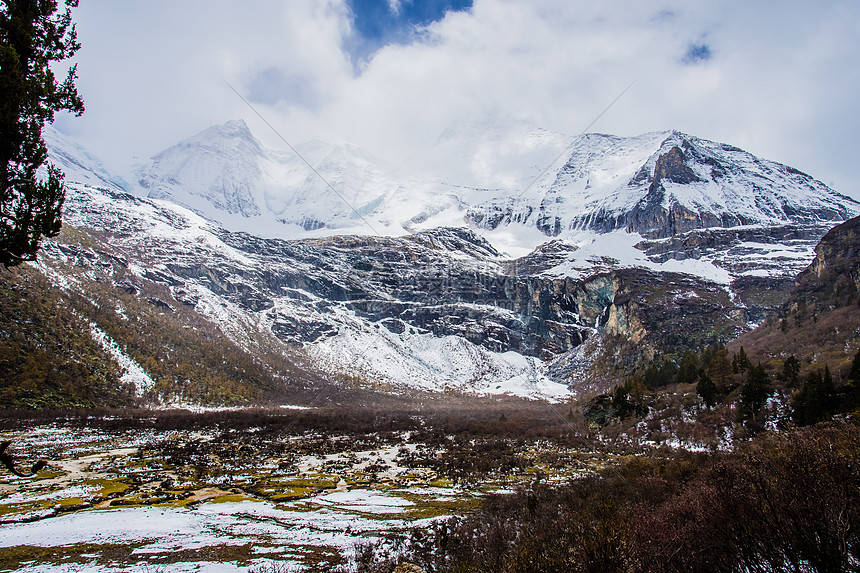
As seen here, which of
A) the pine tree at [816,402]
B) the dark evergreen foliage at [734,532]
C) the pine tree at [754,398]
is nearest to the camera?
the dark evergreen foliage at [734,532]

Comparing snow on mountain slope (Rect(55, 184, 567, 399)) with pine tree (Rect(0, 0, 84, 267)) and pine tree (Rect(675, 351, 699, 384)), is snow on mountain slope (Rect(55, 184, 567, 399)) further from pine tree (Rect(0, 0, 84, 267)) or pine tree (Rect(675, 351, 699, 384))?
pine tree (Rect(0, 0, 84, 267))

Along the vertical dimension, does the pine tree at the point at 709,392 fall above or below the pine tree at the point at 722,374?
below

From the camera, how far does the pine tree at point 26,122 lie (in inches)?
304

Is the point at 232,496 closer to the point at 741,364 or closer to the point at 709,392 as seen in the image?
the point at 709,392

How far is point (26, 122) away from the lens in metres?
8.20

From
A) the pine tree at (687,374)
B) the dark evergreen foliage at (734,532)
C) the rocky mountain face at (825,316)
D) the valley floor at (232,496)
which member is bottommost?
the valley floor at (232,496)

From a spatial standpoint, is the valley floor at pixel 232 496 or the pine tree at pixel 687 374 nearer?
the valley floor at pixel 232 496

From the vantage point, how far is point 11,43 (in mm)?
8047

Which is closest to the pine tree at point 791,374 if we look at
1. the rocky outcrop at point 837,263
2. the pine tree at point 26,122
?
the rocky outcrop at point 837,263

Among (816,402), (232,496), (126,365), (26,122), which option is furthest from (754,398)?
(126,365)

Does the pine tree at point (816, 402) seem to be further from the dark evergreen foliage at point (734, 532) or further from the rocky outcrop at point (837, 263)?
the rocky outcrop at point (837, 263)

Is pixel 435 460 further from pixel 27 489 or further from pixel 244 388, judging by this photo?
pixel 244 388

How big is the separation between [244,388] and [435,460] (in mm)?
99861

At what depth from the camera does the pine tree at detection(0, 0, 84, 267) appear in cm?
772
